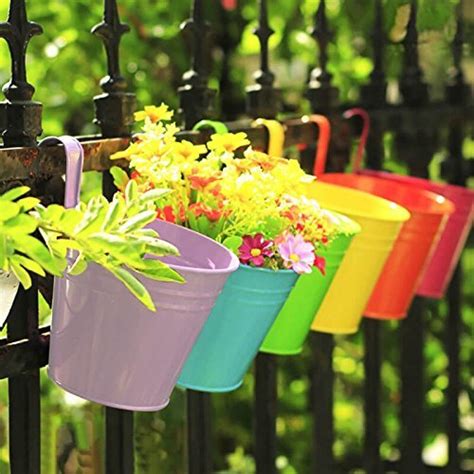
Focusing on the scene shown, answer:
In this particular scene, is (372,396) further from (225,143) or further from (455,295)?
(225,143)

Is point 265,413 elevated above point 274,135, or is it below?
below

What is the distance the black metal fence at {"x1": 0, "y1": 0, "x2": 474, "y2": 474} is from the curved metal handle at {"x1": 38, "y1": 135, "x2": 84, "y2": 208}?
0.05m

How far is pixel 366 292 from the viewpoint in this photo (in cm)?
225

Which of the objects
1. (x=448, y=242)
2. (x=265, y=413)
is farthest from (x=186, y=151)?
(x=448, y=242)

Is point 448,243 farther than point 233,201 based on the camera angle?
Yes

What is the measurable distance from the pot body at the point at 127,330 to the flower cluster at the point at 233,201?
4cm

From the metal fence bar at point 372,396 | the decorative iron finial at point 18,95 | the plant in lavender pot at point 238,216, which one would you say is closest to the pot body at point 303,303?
the plant in lavender pot at point 238,216

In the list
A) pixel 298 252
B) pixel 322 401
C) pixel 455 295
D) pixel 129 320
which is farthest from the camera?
pixel 455 295

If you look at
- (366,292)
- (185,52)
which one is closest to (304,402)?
(185,52)

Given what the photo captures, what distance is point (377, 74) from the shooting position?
3.12m

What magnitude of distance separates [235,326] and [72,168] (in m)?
0.30

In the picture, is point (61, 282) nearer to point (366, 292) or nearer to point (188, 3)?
point (366, 292)

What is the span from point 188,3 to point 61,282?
1.99 meters

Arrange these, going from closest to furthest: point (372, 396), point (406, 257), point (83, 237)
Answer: point (83, 237), point (406, 257), point (372, 396)
